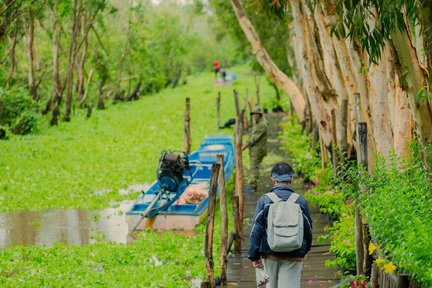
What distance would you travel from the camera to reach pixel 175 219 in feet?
55.5

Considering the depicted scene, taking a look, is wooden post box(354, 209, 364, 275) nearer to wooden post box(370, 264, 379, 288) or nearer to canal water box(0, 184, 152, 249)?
wooden post box(370, 264, 379, 288)

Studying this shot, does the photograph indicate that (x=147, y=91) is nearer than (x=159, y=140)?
No

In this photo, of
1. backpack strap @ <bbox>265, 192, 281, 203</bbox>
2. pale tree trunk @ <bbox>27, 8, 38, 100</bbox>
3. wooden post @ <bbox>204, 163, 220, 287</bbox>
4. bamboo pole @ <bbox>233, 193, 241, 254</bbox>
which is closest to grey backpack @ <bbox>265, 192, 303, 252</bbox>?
backpack strap @ <bbox>265, 192, 281, 203</bbox>

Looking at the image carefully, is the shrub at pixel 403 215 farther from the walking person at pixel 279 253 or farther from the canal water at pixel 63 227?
the canal water at pixel 63 227

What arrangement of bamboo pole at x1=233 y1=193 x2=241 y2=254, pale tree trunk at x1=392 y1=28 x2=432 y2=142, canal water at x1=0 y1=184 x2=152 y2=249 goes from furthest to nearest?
canal water at x1=0 y1=184 x2=152 y2=249, bamboo pole at x1=233 y1=193 x2=241 y2=254, pale tree trunk at x1=392 y1=28 x2=432 y2=142

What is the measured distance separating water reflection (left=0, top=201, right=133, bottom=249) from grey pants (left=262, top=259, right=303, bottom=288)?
778 centimetres

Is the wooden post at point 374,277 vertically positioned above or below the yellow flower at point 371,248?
below

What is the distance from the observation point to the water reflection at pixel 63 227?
16344 millimetres

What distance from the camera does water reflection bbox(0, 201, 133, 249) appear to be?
1634 cm

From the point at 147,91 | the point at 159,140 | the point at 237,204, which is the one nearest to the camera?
the point at 237,204

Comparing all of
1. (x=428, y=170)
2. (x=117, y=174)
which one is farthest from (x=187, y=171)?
(x=428, y=170)

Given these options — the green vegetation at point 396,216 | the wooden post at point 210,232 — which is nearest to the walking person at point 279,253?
the green vegetation at point 396,216

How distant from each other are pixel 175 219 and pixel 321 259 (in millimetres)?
4578

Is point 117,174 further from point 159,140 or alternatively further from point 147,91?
point 147,91
